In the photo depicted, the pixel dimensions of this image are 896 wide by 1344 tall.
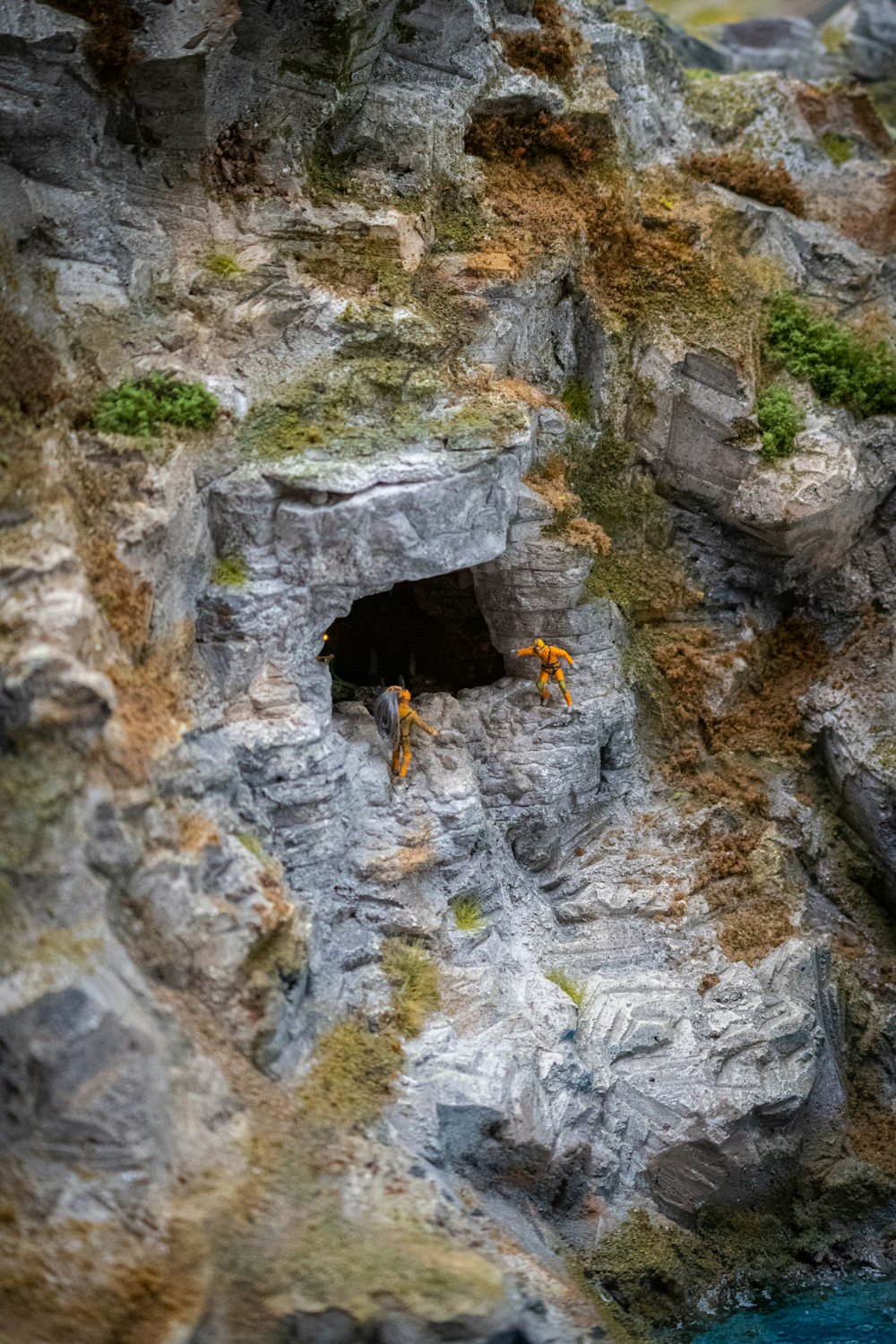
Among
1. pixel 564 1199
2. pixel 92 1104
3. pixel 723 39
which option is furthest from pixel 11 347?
pixel 723 39

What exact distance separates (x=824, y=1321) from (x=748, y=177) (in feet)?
50.3

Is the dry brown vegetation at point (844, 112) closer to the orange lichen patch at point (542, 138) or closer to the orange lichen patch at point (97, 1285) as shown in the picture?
the orange lichen patch at point (542, 138)

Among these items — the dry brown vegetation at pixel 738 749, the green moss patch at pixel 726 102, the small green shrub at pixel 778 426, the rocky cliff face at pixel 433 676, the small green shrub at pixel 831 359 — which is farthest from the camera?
the green moss patch at pixel 726 102

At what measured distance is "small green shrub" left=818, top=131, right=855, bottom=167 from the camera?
16.9m

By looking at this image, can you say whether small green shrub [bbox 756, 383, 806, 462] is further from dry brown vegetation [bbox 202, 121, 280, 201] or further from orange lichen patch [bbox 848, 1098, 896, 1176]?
orange lichen patch [bbox 848, 1098, 896, 1176]

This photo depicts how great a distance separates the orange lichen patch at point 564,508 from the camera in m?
14.0

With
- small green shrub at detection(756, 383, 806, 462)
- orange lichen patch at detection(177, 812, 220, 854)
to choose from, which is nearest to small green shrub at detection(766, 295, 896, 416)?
small green shrub at detection(756, 383, 806, 462)

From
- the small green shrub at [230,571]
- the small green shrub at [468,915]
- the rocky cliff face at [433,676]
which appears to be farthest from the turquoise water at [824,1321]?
the small green shrub at [230,571]

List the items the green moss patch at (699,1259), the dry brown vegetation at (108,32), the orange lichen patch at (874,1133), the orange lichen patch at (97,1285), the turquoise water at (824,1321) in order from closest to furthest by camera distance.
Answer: the orange lichen patch at (97,1285)
the dry brown vegetation at (108,32)
the turquoise water at (824,1321)
the green moss patch at (699,1259)
the orange lichen patch at (874,1133)

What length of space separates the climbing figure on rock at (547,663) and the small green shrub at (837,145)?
9.40 meters

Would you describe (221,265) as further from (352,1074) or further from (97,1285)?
(97,1285)

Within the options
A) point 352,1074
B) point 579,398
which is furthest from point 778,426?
point 352,1074

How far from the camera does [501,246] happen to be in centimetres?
1367

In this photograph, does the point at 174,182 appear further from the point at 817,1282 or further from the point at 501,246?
the point at 817,1282
